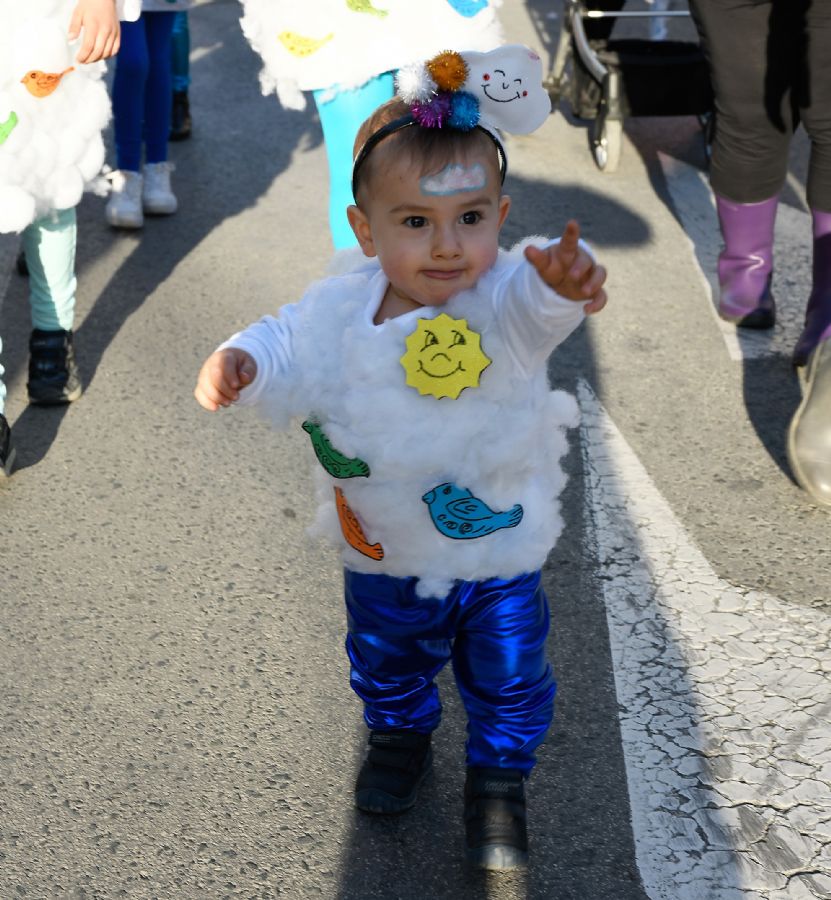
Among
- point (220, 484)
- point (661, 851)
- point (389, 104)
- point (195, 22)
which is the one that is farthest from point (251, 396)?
point (195, 22)

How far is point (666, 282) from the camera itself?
4734 millimetres

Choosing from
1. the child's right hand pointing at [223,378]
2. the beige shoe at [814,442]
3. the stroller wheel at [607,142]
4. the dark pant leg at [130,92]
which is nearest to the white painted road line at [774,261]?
the stroller wheel at [607,142]

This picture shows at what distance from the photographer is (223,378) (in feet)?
6.84

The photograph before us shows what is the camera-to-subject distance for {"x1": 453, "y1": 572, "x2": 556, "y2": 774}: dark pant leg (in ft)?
7.55

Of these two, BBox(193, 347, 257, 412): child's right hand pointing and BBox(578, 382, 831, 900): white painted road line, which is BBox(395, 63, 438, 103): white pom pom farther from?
BBox(578, 382, 831, 900): white painted road line

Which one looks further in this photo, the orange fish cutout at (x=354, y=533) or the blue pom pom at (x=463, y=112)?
the orange fish cutout at (x=354, y=533)

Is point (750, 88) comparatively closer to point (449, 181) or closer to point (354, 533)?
point (449, 181)

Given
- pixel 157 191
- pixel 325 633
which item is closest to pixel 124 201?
pixel 157 191

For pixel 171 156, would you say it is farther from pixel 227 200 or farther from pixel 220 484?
pixel 220 484

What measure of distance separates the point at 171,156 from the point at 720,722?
4.11m

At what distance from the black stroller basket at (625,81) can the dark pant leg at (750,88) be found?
1233mm

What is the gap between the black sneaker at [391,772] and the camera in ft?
8.14

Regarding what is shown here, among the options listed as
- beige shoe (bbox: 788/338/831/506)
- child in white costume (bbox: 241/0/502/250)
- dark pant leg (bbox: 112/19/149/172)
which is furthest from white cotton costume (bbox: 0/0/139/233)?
beige shoe (bbox: 788/338/831/506)

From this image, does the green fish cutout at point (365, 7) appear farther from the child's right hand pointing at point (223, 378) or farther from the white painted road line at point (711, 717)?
the child's right hand pointing at point (223, 378)
